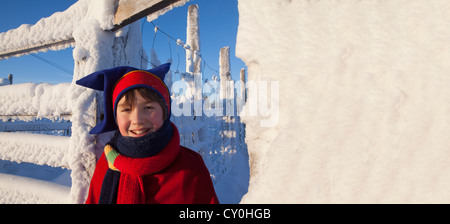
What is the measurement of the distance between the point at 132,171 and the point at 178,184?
21 centimetres

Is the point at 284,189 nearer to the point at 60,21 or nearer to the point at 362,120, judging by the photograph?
the point at 362,120

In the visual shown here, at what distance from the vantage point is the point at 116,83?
37.5 inches

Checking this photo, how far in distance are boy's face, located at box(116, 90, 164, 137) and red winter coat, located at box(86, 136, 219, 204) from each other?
0.22 m

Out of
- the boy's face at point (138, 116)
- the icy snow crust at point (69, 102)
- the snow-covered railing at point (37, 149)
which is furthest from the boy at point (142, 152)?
the snow-covered railing at point (37, 149)

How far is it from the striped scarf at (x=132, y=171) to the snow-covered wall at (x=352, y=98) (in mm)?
431

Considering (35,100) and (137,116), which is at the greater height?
(35,100)

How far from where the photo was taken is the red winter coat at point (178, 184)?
2.86 ft

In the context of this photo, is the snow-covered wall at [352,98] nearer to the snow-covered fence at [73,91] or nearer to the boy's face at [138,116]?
the boy's face at [138,116]

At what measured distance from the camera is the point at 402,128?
0.55 metres

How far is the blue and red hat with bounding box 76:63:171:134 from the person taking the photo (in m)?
0.88

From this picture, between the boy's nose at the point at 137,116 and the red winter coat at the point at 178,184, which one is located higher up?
the boy's nose at the point at 137,116

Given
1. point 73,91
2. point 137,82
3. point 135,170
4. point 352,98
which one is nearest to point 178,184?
point 135,170

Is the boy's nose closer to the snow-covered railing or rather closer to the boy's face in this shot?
the boy's face

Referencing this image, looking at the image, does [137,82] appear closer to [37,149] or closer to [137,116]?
[137,116]
